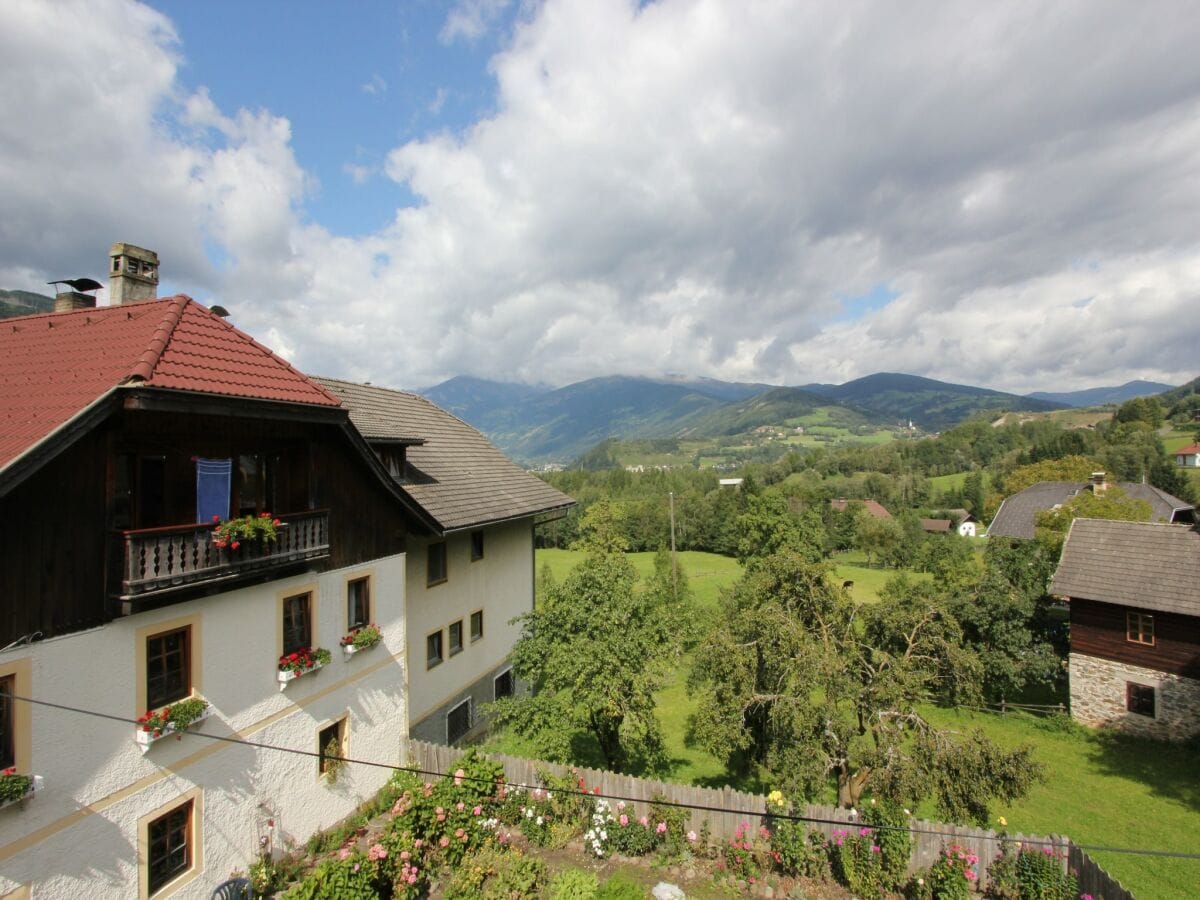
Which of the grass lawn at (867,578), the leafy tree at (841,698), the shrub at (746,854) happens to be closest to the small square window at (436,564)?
the leafy tree at (841,698)

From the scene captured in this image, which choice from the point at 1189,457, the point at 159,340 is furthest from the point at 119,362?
the point at 1189,457

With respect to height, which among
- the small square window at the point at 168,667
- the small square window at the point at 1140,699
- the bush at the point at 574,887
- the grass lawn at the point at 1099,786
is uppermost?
the small square window at the point at 168,667

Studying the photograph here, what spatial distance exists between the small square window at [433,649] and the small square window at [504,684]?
4.08 m

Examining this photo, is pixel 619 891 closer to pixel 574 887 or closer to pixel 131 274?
pixel 574 887

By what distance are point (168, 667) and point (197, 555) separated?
1986 mm

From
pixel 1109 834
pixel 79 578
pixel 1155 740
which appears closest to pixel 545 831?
pixel 79 578

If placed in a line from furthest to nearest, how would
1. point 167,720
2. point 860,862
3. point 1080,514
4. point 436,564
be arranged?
1. point 1080,514
2. point 436,564
3. point 860,862
4. point 167,720

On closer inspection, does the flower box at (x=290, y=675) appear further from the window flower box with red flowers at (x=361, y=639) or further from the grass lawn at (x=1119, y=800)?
the grass lawn at (x=1119, y=800)

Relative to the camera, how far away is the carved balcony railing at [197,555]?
8.47 meters

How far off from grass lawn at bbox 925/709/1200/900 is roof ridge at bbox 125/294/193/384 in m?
19.8

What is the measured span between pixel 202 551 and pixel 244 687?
2.99 metres

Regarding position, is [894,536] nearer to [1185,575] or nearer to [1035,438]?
[1185,575]

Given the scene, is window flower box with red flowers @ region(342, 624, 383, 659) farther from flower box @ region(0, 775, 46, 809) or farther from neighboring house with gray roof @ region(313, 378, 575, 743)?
flower box @ region(0, 775, 46, 809)

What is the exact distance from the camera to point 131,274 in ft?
41.5
